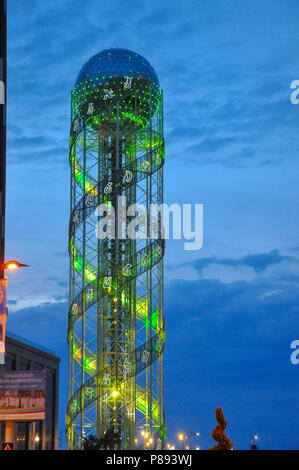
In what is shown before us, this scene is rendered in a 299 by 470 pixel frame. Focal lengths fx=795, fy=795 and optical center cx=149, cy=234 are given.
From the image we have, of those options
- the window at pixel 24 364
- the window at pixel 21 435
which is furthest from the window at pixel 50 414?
the window at pixel 24 364

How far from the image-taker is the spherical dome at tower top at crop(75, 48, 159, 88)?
6278cm

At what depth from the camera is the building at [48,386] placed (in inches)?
3425

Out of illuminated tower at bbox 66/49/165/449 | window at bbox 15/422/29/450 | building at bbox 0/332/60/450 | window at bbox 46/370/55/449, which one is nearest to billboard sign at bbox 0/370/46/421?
illuminated tower at bbox 66/49/165/449

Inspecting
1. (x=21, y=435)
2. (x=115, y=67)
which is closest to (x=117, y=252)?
(x=115, y=67)

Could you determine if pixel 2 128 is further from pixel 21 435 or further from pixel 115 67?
pixel 21 435

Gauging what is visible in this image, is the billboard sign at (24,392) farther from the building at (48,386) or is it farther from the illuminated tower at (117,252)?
the building at (48,386)

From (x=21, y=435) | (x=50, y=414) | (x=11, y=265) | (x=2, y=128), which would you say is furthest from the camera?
(x=50, y=414)

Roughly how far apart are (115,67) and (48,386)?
48461 mm

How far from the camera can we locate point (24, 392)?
45.4 meters

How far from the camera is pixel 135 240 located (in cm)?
6159

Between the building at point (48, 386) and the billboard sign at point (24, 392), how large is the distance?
37.5m

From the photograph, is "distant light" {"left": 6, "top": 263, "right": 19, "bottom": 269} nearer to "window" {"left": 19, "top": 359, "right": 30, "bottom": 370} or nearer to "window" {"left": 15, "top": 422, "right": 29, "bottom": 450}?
"window" {"left": 15, "top": 422, "right": 29, "bottom": 450}

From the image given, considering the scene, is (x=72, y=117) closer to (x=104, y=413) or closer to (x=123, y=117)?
(x=123, y=117)
